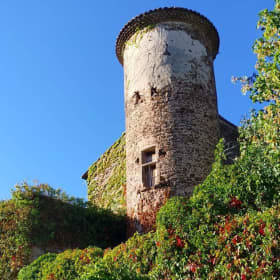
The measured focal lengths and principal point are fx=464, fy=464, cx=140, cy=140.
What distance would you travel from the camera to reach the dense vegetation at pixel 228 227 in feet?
24.6

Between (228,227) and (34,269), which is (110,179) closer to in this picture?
(34,269)

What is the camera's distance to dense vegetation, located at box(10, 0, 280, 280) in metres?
7.50

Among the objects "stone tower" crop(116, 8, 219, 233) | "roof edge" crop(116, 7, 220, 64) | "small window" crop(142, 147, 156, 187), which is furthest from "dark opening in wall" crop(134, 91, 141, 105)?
"roof edge" crop(116, 7, 220, 64)

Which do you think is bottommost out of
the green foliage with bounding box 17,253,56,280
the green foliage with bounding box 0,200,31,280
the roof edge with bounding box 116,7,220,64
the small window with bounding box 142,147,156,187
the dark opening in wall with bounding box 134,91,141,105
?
the green foliage with bounding box 17,253,56,280

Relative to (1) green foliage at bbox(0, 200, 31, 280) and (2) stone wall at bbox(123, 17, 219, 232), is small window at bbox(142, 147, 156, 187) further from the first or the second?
(1) green foliage at bbox(0, 200, 31, 280)

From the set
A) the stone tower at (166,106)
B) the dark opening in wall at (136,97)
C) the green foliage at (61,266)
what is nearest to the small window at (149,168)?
the stone tower at (166,106)

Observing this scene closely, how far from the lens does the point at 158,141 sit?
42.3 ft

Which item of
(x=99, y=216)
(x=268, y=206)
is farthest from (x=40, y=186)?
(x=268, y=206)

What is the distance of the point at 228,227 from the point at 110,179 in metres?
9.59

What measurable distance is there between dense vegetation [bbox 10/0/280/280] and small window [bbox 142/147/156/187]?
277 cm

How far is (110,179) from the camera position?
17531mm

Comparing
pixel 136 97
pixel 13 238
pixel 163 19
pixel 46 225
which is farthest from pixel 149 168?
pixel 163 19

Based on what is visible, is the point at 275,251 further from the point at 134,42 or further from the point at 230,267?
the point at 134,42

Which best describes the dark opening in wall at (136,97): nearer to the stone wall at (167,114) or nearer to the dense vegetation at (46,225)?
the stone wall at (167,114)
